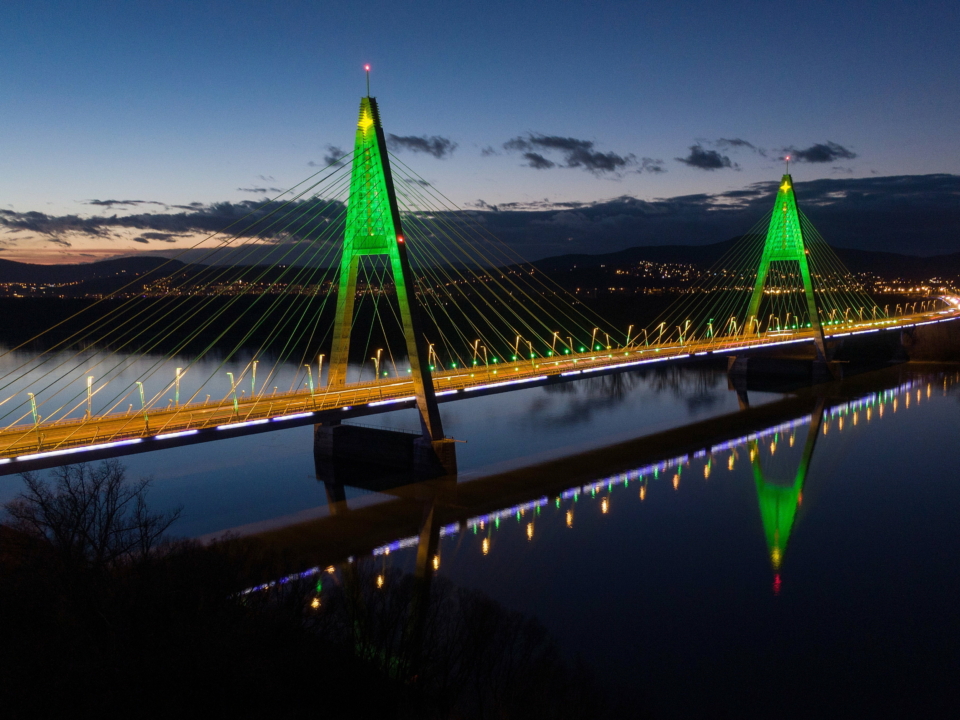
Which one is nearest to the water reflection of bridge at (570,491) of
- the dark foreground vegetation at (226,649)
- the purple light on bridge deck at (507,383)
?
the purple light on bridge deck at (507,383)

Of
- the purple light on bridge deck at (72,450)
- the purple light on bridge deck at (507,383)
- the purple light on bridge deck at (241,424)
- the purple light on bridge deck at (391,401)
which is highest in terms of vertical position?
the purple light on bridge deck at (72,450)

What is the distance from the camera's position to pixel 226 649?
9.84 metres

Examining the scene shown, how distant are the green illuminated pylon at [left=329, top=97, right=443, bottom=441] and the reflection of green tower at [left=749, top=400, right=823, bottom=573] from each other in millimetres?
9286

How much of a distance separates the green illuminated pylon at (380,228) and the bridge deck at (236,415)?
107cm

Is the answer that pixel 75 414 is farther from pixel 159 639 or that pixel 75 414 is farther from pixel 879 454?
pixel 879 454

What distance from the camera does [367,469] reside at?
24.4 metres

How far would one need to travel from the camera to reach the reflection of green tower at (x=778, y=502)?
1880cm

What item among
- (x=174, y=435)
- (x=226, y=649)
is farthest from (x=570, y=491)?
(x=226, y=649)

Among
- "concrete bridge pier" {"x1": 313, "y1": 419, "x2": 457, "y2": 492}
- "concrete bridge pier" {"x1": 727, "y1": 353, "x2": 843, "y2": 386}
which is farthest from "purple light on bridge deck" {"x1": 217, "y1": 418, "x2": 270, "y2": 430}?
"concrete bridge pier" {"x1": 727, "y1": 353, "x2": 843, "y2": 386}

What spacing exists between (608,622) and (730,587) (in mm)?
3202

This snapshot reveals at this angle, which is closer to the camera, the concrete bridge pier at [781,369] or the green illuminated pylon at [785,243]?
the concrete bridge pier at [781,369]

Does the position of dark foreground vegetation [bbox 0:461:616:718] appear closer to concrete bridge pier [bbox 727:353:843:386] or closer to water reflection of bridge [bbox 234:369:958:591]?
water reflection of bridge [bbox 234:369:958:591]

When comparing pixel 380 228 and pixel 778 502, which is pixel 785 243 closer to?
pixel 778 502

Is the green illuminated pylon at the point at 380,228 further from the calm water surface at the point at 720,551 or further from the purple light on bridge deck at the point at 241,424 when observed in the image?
the purple light on bridge deck at the point at 241,424
